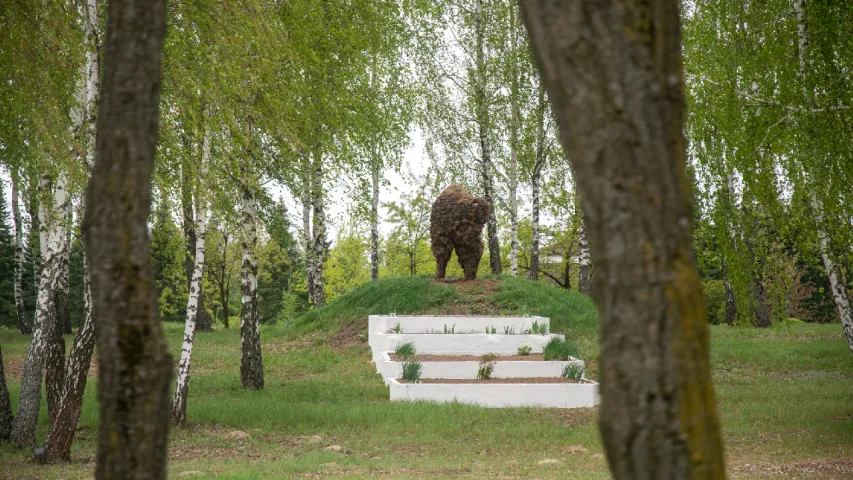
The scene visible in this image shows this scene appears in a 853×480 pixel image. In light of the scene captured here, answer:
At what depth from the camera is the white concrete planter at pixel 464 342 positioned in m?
16.0

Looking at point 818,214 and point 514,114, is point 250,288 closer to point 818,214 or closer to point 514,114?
point 818,214

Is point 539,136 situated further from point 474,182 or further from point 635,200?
point 635,200

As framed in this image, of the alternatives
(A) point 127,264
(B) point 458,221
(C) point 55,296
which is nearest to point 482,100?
(B) point 458,221

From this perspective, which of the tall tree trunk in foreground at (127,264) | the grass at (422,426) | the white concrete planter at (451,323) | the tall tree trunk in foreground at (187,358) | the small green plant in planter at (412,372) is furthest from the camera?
the white concrete planter at (451,323)

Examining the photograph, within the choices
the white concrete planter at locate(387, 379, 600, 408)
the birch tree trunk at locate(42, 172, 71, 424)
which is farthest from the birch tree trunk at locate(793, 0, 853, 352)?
the birch tree trunk at locate(42, 172, 71, 424)

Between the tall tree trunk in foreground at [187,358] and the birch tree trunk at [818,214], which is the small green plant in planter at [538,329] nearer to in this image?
the birch tree trunk at [818,214]

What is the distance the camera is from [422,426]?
10.6m

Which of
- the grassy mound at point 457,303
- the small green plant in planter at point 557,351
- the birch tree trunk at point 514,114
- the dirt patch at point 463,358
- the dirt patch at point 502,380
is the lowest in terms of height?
the dirt patch at point 502,380

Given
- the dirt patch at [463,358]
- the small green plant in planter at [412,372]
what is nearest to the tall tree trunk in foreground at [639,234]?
the small green plant in planter at [412,372]

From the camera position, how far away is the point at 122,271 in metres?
2.76

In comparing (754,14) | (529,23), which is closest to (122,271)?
(529,23)

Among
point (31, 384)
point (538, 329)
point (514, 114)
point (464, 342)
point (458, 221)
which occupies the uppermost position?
point (514, 114)

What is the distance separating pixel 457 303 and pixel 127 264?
17239 millimetres

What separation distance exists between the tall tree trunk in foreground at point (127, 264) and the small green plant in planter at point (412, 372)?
34.5 ft
